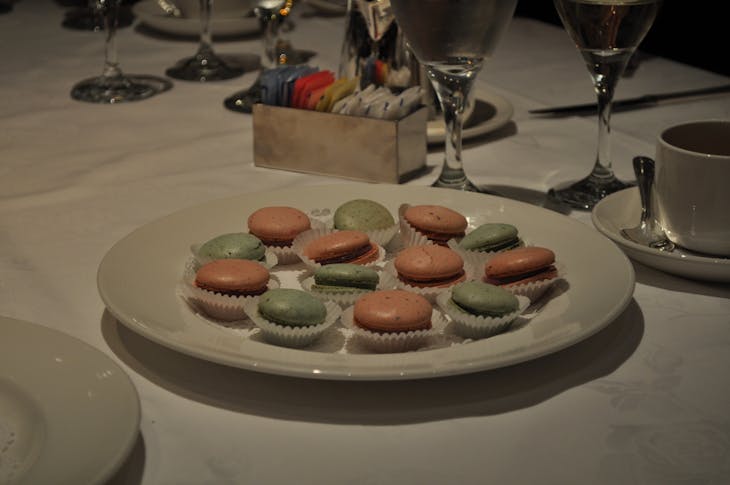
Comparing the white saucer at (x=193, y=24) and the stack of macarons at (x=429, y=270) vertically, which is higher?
the stack of macarons at (x=429, y=270)

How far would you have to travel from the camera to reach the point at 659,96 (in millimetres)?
1344

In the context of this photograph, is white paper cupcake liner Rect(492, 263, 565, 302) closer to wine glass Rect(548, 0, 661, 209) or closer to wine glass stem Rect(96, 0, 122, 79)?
wine glass Rect(548, 0, 661, 209)

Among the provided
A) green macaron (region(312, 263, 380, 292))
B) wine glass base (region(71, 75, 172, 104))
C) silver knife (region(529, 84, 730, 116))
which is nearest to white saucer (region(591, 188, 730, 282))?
green macaron (region(312, 263, 380, 292))

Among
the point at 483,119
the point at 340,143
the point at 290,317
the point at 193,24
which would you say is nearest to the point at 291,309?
the point at 290,317

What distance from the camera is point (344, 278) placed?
2.38 ft

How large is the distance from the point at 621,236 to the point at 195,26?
1.07 m

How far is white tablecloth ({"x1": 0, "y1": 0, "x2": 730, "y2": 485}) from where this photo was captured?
58cm

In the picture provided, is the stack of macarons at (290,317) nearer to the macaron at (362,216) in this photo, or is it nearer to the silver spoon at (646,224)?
the macaron at (362,216)

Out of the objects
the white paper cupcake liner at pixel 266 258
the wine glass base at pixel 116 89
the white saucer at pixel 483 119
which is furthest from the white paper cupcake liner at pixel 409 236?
the wine glass base at pixel 116 89

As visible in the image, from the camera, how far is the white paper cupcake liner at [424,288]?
72 centimetres

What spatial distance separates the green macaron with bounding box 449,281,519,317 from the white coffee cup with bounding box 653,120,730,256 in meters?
0.21

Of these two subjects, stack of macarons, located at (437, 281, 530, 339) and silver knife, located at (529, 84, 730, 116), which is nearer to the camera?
stack of macarons, located at (437, 281, 530, 339)

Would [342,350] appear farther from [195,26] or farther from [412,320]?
[195,26]

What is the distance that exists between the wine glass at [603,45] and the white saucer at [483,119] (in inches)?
6.9
